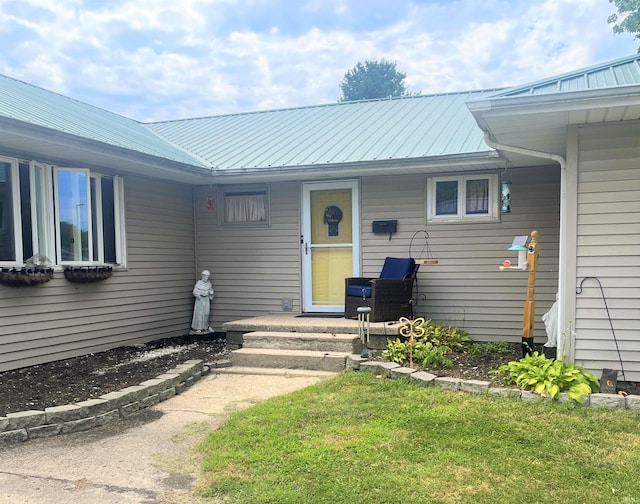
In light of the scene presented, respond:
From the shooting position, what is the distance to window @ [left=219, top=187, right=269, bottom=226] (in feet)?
23.6

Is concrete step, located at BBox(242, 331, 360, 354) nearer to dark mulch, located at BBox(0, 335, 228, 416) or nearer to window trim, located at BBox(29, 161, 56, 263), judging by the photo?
dark mulch, located at BBox(0, 335, 228, 416)

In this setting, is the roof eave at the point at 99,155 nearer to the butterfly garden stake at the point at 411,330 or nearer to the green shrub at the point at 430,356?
the butterfly garden stake at the point at 411,330

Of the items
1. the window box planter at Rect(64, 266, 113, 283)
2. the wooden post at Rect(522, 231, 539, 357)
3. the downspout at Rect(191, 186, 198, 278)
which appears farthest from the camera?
the downspout at Rect(191, 186, 198, 278)

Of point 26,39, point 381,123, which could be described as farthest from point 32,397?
point 26,39

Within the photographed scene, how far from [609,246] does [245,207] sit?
4.85 m

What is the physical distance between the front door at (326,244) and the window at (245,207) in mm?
640

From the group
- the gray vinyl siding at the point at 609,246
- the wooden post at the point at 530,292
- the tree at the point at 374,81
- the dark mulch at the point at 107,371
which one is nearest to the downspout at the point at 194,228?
the dark mulch at the point at 107,371

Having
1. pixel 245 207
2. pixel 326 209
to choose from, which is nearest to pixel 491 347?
pixel 326 209

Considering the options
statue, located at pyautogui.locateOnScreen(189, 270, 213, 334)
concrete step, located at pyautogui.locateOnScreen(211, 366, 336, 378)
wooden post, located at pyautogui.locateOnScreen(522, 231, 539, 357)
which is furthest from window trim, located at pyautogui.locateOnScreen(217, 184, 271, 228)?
wooden post, located at pyautogui.locateOnScreen(522, 231, 539, 357)

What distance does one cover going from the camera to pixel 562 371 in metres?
3.89

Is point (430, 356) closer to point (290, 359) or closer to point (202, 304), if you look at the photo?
point (290, 359)

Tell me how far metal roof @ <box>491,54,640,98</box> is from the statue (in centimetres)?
490

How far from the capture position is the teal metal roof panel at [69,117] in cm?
485

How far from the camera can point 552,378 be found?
379 centimetres
